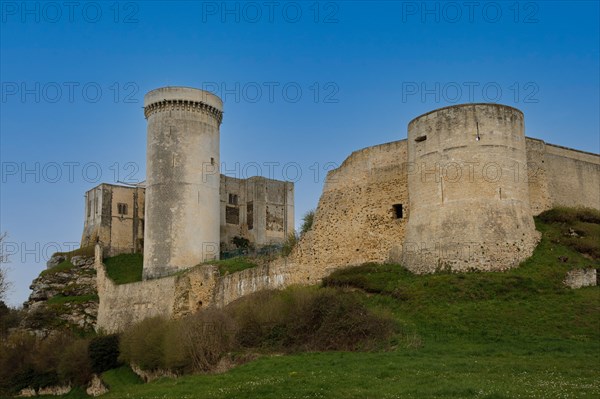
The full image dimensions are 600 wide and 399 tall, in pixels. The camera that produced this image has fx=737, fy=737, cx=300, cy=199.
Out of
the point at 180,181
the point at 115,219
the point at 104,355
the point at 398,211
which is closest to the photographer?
the point at 398,211

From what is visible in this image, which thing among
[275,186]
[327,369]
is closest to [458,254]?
[327,369]

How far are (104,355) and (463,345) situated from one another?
18.7m

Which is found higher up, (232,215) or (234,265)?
(232,215)

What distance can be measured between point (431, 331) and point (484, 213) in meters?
5.84

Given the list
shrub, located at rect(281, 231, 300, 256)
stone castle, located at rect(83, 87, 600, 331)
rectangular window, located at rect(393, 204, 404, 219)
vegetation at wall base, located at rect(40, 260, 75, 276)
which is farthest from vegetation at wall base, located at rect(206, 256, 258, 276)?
vegetation at wall base, located at rect(40, 260, 75, 276)

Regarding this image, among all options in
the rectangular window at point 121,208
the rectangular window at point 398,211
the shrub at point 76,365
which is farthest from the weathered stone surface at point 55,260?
the rectangular window at point 398,211

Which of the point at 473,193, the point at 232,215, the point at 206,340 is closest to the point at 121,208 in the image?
the point at 232,215

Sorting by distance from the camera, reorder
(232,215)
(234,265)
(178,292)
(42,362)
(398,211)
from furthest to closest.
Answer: (232,215) → (178,292) → (234,265) → (42,362) → (398,211)

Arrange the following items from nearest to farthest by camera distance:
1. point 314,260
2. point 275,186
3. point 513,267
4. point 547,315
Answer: point 547,315
point 513,267
point 314,260
point 275,186

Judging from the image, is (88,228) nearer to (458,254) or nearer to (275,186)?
(275,186)

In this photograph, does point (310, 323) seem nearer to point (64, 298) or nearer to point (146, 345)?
point (146, 345)

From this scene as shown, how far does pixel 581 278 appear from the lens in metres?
24.5

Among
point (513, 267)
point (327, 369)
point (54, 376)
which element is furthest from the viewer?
point (54, 376)

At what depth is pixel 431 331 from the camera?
21.5 metres
